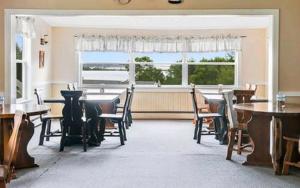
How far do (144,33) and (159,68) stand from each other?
0.88m

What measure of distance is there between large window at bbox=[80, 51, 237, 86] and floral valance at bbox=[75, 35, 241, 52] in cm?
17

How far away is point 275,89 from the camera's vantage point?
5520 mm

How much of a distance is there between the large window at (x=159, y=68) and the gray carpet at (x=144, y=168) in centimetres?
349

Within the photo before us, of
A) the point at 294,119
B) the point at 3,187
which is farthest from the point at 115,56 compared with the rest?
the point at 3,187

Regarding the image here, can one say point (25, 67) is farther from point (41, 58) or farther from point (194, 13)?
point (194, 13)

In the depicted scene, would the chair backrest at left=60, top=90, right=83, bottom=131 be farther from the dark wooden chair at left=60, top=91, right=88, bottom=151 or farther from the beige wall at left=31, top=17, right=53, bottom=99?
the beige wall at left=31, top=17, right=53, bottom=99

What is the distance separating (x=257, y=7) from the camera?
546cm

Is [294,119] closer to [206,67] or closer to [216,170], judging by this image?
[216,170]

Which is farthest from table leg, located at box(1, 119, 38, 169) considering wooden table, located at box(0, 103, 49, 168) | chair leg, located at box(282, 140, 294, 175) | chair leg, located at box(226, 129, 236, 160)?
chair leg, located at box(282, 140, 294, 175)

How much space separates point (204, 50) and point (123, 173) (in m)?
5.87

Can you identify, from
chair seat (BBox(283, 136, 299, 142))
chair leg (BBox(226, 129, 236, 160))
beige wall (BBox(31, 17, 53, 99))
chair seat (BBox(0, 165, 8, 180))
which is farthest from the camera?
beige wall (BBox(31, 17, 53, 99))

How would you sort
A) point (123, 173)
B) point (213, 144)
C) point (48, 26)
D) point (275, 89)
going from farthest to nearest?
point (48, 26) → point (213, 144) → point (275, 89) → point (123, 173)

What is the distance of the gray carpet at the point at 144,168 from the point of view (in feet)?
13.9

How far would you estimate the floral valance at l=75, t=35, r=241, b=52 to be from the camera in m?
9.97
